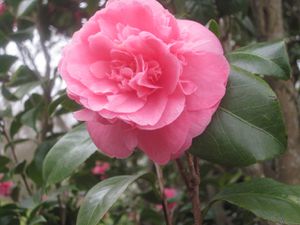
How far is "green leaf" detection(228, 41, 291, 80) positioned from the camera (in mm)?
731

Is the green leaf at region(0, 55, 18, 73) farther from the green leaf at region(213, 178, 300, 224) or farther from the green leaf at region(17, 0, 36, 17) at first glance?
the green leaf at region(213, 178, 300, 224)

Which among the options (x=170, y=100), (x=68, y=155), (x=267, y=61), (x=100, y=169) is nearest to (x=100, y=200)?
(x=68, y=155)

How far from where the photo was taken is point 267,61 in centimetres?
74

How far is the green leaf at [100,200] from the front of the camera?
73 centimetres

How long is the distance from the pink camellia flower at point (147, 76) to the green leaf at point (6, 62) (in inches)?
38.1

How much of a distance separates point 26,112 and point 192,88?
3.38 feet

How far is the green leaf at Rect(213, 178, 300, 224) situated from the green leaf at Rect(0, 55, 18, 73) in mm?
1002

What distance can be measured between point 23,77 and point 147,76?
102cm

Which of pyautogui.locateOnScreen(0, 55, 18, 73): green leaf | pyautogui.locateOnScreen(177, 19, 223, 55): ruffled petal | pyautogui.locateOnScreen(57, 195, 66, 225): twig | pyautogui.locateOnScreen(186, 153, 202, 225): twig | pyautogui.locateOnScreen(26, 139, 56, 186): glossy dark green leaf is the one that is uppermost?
pyautogui.locateOnScreen(177, 19, 223, 55): ruffled petal

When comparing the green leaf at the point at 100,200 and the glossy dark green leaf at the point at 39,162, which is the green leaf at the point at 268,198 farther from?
the glossy dark green leaf at the point at 39,162

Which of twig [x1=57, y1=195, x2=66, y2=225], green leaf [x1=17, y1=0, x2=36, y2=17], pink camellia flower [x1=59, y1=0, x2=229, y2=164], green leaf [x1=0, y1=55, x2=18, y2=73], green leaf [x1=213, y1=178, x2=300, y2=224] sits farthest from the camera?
green leaf [x1=0, y1=55, x2=18, y2=73]

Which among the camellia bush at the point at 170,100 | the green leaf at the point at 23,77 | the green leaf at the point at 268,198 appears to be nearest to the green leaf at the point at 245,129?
the camellia bush at the point at 170,100

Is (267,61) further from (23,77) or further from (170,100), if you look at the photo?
(23,77)

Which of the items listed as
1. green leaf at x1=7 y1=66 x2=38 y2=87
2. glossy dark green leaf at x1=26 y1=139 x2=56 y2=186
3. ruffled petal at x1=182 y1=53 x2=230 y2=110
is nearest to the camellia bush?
ruffled petal at x1=182 y1=53 x2=230 y2=110
